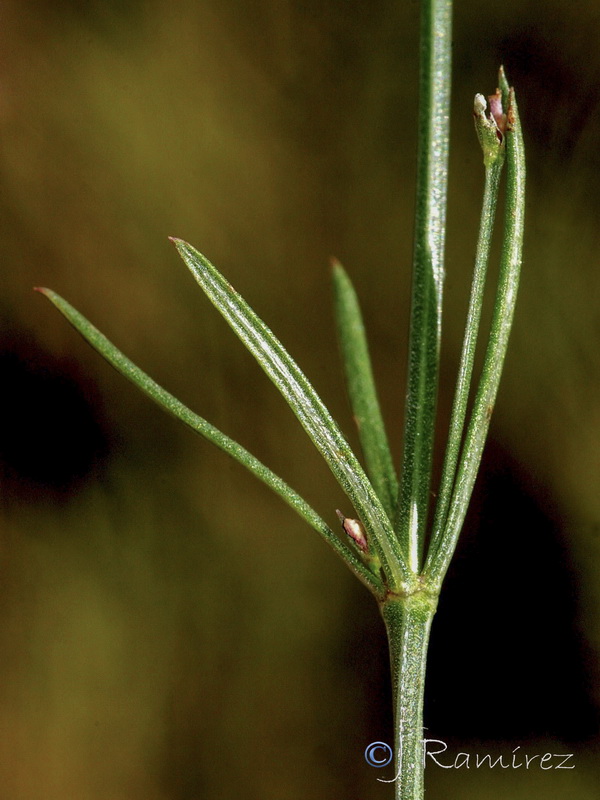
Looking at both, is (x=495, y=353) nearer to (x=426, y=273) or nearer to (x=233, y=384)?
(x=426, y=273)

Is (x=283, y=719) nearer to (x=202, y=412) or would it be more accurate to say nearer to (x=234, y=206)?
(x=202, y=412)

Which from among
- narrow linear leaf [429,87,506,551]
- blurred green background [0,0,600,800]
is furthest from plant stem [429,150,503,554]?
blurred green background [0,0,600,800]

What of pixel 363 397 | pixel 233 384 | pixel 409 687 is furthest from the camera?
pixel 233 384

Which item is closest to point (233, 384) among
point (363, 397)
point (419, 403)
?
point (363, 397)

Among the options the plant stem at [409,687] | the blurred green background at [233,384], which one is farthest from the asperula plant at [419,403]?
the blurred green background at [233,384]

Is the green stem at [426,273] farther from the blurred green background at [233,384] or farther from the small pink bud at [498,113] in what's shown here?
the blurred green background at [233,384]

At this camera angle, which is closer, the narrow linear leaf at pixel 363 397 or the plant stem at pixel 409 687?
the plant stem at pixel 409 687

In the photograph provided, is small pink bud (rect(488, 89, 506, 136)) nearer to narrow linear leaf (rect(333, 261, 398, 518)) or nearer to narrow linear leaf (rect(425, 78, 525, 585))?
narrow linear leaf (rect(425, 78, 525, 585))
